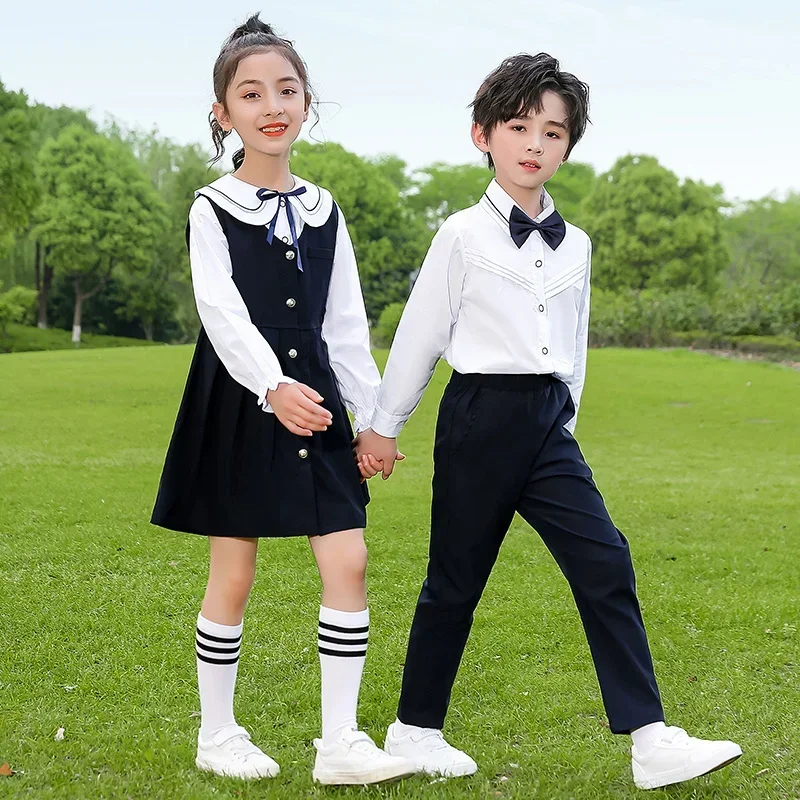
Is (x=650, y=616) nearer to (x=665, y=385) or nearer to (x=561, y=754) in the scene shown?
(x=561, y=754)

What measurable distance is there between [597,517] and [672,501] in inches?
233

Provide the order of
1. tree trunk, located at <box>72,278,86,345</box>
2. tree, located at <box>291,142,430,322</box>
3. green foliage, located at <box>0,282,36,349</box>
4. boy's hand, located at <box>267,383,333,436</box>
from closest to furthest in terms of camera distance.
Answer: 1. boy's hand, located at <box>267,383,333,436</box>
2. green foliage, located at <box>0,282,36,349</box>
3. tree trunk, located at <box>72,278,86,345</box>
4. tree, located at <box>291,142,430,322</box>

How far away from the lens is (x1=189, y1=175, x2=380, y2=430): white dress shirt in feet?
9.33

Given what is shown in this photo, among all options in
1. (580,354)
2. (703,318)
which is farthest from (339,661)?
(703,318)

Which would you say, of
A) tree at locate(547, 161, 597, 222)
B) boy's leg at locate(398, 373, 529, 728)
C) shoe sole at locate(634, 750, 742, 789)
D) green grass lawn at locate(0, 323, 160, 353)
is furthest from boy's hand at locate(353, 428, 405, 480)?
tree at locate(547, 161, 597, 222)

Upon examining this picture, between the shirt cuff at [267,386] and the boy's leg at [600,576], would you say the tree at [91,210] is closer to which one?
the shirt cuff at [267,386]

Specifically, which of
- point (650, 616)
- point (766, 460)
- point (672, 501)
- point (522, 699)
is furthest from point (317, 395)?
point (766, 460)

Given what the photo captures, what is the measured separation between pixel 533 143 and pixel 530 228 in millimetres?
220

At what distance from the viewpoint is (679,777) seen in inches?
112

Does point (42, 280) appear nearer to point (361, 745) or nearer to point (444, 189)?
point (444, 189)

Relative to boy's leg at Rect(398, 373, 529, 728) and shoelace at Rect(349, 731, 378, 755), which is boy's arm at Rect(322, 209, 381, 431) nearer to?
boy's leg at Rect(398, 373, 529, 728)

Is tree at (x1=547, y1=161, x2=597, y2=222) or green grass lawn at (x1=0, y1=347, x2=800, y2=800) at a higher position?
tree at (x1=547, y1=161, x2=597, y2=222)

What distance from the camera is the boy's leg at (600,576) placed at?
9.51 feet

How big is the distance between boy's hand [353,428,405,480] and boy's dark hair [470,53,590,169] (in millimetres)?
879
